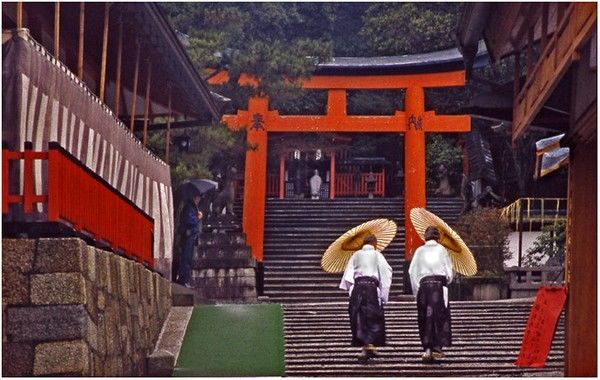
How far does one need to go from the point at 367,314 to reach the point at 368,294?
7.6 inches

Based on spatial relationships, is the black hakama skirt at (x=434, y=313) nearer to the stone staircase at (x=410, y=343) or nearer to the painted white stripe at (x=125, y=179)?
the stone staircase at (x=410, y=343)

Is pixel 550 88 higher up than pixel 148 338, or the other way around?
pixel 550 88

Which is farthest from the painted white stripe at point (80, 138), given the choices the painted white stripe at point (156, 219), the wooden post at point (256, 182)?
the wooden post at point (256, 182)

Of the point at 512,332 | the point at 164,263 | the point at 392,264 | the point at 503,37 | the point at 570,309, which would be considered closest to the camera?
the point at 570,309

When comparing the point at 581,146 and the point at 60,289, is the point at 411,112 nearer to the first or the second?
the point at 581,146

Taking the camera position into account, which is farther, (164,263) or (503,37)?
(164,263)

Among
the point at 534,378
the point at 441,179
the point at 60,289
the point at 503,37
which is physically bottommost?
the point at 534,378

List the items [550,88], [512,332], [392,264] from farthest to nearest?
[392,264] < [512,332] < [550,88]

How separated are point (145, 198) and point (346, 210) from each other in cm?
237

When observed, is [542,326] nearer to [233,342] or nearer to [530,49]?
[530,49]

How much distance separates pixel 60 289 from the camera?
9109mm

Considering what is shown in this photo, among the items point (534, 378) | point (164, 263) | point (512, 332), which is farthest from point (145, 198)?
point (534, 378)

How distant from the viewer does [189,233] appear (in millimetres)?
16938

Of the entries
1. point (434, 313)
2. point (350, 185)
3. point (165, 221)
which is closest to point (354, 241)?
point (434, 313)
